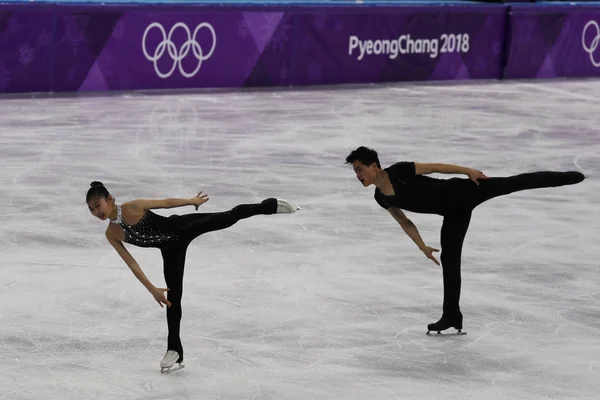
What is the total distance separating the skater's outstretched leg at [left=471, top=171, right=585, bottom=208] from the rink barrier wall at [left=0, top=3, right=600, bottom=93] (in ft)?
37.0

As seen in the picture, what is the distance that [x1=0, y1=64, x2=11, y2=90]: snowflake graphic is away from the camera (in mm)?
16938

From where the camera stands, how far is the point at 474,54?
21.0 metres

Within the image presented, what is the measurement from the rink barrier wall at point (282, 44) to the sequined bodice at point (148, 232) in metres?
11.2

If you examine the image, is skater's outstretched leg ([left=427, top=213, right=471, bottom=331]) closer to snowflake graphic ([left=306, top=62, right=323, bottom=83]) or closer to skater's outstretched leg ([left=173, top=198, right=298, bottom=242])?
skater's outstretched leg ([left=173, top=198, right=298, bottom=242])

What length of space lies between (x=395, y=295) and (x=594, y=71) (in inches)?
593

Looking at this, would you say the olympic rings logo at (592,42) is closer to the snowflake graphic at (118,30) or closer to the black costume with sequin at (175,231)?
the snowflake graphic at (118,30)

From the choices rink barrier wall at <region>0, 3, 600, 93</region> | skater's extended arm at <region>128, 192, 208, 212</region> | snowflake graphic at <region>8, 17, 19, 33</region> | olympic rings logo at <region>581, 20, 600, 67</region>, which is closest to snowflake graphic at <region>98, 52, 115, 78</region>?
rink barrier wall at <region>0, 3, 600, 93</region>

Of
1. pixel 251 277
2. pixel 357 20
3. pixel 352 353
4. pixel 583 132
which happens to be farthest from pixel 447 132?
pixel 352 353

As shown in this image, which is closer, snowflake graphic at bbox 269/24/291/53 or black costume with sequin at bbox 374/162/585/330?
black costume with sequin at bbox 374/162/585/330

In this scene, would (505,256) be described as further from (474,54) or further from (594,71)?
(594,71)

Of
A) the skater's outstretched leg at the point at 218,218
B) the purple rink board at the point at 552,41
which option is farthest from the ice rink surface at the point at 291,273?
the purple rink board at the point at 552,41

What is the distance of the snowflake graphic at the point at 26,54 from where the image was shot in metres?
17.0

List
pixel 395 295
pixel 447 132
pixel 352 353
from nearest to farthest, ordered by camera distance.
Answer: pixel 352 353
pixel 395 295
pixel 447 132

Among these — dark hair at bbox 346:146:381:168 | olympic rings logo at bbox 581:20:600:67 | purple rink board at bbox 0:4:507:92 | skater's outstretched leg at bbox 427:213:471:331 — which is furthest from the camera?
olympic rings logo at bbox 581:20:600:67
